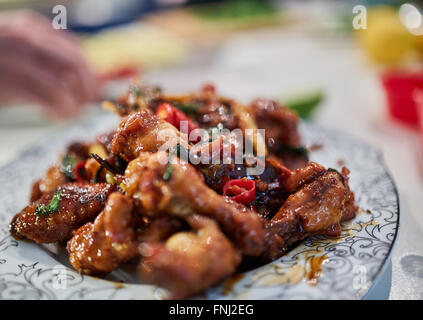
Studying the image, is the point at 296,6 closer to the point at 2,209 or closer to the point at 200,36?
the point at 200,36

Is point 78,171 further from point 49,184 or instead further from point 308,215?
point 308,215

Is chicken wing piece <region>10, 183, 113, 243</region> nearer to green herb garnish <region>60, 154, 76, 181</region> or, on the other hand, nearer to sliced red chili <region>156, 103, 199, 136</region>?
green herb garnish <region>60, 154, 76, 181</region>

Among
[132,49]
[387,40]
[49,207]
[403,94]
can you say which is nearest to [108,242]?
[49,207]

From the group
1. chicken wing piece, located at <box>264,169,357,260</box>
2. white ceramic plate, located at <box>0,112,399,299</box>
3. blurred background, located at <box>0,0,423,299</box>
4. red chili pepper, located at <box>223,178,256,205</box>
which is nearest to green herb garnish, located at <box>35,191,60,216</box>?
white ceramic plate, located at <box>0,112,399,299</box>

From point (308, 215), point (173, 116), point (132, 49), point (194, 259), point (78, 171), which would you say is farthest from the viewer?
point (132, 49)

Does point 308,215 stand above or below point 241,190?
below
